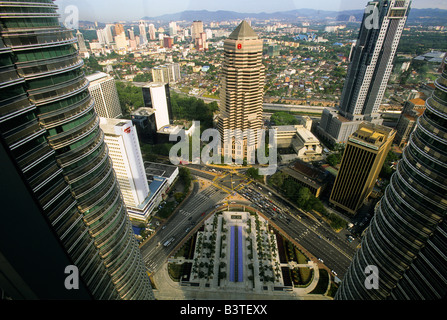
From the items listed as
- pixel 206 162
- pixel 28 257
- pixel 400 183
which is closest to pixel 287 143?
pixel 206 162

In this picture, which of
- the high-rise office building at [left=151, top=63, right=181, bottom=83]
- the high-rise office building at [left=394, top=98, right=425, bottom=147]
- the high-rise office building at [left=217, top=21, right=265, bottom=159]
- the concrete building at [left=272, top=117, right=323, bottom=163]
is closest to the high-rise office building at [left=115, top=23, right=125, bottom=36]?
the high-rise office building at [left=151, top=63, right=181, bottom=83]

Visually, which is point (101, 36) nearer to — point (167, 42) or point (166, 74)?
point (167, 42)

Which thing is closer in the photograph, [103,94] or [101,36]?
[103,94]

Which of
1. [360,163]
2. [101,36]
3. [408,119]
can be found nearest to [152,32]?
[101,36]

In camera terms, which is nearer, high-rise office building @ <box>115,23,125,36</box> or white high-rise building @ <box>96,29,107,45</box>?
white high-rise building @ <box>96,29,107,45</box>

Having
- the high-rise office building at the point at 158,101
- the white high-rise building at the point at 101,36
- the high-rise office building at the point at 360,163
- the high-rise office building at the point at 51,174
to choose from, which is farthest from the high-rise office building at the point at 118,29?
the high-rise office building at the point at 51,174

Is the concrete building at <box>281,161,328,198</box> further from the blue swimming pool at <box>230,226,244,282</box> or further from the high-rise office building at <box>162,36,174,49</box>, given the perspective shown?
the high-rise office building at <box>162,36,174,49</box>
